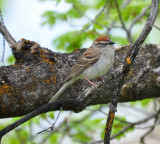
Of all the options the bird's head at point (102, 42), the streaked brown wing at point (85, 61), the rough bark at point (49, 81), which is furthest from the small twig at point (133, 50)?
the bird's head at point (102, 42)

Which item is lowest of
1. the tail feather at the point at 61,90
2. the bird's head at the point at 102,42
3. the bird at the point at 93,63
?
the tail feather at the point at 61,90

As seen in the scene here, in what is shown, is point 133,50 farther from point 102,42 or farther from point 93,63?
point 102,42

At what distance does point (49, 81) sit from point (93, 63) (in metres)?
1.06

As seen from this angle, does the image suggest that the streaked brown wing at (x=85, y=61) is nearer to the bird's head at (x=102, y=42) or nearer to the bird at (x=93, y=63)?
the bird at (x=93, y=63)

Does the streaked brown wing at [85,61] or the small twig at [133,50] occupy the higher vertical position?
the streaked brown wing at [85,61]

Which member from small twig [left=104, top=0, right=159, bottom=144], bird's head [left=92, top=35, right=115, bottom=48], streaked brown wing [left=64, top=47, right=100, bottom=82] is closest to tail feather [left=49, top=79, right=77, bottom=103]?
streaked brown wing [left=64, top=47, right=100, bottom=82]

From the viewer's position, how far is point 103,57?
166 inches

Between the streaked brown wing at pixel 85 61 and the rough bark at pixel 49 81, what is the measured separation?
12 centimetres

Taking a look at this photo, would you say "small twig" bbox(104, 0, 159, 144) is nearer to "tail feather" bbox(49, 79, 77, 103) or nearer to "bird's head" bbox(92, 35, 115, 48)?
"tail feather" bbox(49, 79, 77, 103)

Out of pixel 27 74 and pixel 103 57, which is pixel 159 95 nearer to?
pixel 103 57

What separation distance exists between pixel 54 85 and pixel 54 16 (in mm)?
2749

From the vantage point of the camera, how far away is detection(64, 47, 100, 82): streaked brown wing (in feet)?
12.8

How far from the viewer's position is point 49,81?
3551 mm

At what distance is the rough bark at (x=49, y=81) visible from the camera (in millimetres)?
3215
